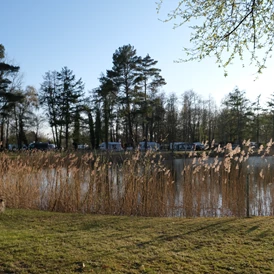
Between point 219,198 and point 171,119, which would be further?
point 171,119

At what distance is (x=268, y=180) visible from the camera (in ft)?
26.6

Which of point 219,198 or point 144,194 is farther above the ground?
point 144,194

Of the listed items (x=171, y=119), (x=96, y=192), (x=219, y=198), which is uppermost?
(x=171, y=119)

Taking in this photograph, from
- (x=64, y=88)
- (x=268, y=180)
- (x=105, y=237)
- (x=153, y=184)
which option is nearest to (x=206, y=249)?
(x=105, y=237)

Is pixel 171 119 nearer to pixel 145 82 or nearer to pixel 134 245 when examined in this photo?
pixel 145 82

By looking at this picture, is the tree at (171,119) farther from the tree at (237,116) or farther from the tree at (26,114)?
the tree at (26,114)

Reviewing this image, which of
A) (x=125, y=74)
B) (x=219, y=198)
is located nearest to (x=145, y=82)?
(x=125, y=74)

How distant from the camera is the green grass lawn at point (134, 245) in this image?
306 cm

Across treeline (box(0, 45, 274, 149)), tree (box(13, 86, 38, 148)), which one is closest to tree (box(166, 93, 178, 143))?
treeline (box(0, 45, 274, 149))

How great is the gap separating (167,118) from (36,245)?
1345 inches

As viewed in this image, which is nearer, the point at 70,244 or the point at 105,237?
the point at 70,244

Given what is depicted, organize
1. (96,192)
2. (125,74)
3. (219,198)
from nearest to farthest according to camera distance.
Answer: (96,192)
(219,198)
(125,74)

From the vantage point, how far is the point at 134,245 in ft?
12.1

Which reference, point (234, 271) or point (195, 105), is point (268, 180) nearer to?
point (234, 271)
